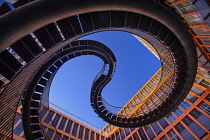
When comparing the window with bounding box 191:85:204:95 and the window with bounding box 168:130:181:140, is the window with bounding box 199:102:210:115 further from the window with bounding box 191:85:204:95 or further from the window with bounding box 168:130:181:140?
the window with bounding box 168:130:181:140

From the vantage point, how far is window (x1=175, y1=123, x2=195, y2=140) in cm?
2044

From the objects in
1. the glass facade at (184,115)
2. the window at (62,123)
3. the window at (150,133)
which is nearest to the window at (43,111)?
the glass facade at (184,115)

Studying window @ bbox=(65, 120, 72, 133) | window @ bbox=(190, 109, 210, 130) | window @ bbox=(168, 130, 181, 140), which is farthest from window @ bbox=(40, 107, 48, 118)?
window @ bbox=(190, 109, 210, 130)

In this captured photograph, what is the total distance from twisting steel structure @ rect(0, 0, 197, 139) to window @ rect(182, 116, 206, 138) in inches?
444

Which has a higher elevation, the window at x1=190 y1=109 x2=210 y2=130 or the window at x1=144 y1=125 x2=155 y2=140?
the window at x1=144 y1=125 x2=155 y2=140

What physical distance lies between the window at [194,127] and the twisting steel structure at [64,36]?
1129cm

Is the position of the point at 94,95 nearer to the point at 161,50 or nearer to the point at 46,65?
the point at 46,65

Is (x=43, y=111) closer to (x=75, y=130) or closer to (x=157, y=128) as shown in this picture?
(x=75, y=130)

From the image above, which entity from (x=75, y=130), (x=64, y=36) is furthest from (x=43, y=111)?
(x=75, y=130)

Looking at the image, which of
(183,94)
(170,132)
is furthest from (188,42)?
(170,132)

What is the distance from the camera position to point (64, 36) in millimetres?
7605

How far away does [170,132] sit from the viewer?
23.4 metres

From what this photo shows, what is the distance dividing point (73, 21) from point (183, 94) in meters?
11.3

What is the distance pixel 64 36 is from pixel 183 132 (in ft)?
78.8
